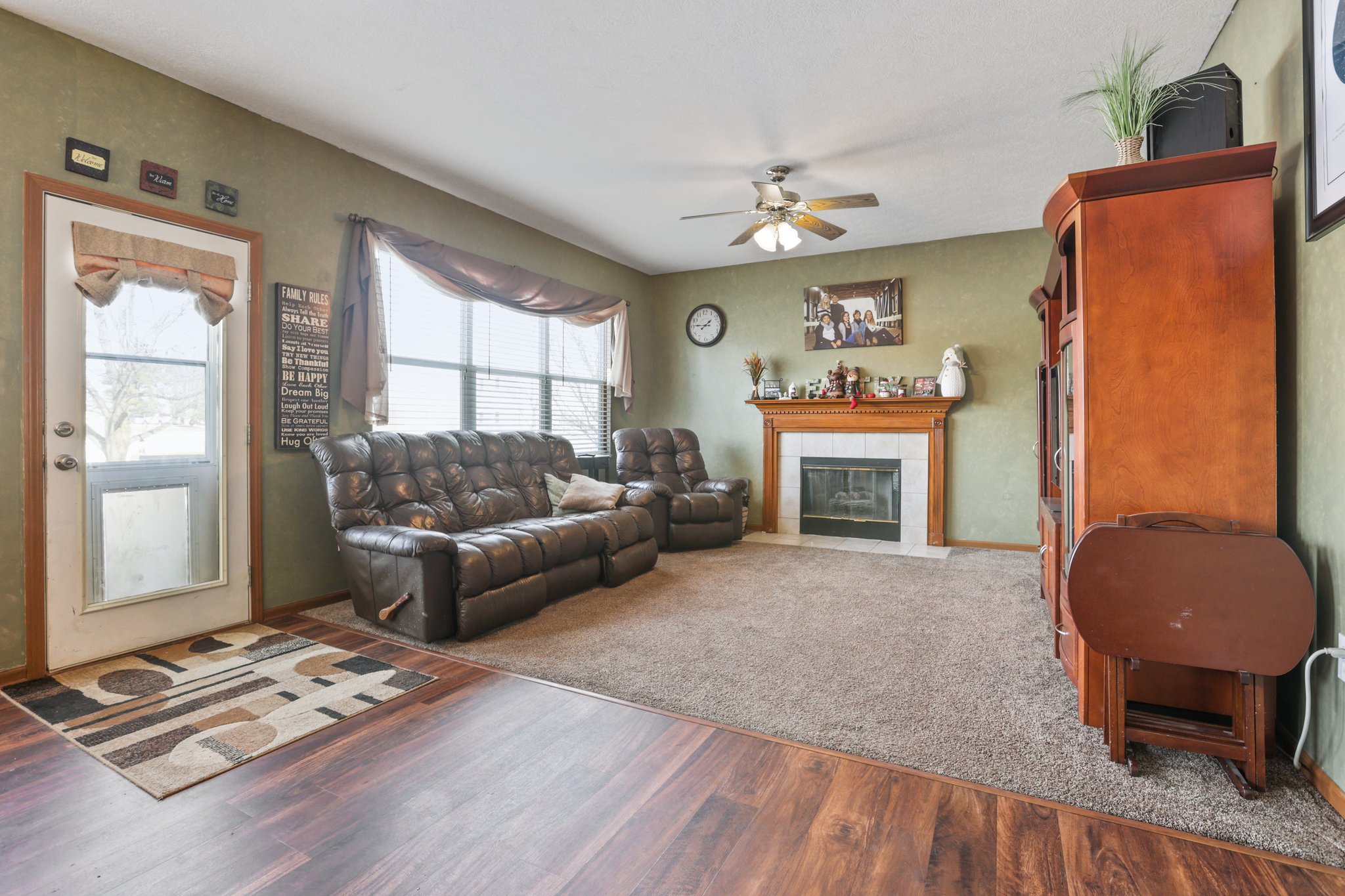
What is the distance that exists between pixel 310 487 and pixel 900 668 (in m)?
3.24

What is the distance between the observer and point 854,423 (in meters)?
5.88

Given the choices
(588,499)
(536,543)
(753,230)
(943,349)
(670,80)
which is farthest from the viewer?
(943,349)

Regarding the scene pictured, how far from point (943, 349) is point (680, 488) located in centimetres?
264

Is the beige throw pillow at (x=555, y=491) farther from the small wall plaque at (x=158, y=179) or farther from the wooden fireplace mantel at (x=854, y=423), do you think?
the small wall plaque at (x=158, y=179)

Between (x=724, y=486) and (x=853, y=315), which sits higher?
(x=853, y=315)

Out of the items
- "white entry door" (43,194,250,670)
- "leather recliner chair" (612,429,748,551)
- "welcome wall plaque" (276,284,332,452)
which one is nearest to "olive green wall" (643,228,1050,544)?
"leather recliner chair" (612,429,748,551)

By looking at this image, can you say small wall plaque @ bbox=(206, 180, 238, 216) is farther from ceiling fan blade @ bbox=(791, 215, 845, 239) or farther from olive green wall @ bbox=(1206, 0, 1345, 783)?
olive green wall @ bbox=(1206, 0, 1345, 783)

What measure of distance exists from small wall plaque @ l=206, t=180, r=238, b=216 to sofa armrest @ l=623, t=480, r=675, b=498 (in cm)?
293

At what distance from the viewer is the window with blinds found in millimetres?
4207

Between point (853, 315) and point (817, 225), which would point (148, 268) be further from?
point (853, 315)

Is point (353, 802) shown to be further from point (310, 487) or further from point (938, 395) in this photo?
point (938, 395)

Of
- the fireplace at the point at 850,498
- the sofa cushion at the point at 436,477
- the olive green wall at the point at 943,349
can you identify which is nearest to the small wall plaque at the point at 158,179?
the sofa cushion at the point at 436,477

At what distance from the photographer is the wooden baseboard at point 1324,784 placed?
1.63 m

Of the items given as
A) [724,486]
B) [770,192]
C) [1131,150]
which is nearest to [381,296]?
[770,192]
